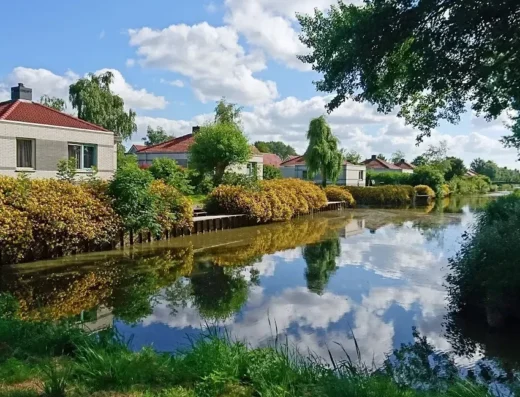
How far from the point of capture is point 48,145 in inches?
838

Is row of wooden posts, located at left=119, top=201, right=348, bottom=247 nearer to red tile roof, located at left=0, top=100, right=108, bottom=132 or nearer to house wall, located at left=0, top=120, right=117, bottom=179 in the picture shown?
house wall, located at left=0, top=120, right=117, bottom=179

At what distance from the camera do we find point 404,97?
684 centimetres

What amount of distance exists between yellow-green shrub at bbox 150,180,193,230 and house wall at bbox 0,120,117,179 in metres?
4.41

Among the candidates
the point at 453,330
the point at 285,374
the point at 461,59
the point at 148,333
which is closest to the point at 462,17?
the point at 461,59

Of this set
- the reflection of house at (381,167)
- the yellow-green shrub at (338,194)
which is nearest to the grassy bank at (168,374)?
the yellow-green shrub at (338,194)

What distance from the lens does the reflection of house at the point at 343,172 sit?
48.2 meters

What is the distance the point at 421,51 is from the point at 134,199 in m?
12.6

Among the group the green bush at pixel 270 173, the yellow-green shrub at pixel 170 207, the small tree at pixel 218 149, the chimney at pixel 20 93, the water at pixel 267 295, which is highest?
the chimney at pixel 20 93

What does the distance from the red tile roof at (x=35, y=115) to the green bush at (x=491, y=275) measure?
61.5 feet

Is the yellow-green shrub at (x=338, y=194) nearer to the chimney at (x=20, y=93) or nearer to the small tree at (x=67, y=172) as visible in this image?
the chimney at (x=20, y=93)

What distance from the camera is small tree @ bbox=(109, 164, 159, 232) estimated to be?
52.9 feet

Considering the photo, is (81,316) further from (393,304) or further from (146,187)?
(146,187)

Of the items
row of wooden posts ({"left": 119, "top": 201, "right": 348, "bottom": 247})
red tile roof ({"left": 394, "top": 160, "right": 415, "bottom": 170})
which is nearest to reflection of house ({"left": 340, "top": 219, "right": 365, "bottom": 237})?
row of wooden posts ({"left": 119, "top": 201, "right": 348, "bottom": 247})

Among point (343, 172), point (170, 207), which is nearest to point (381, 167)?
point (343, 172)
